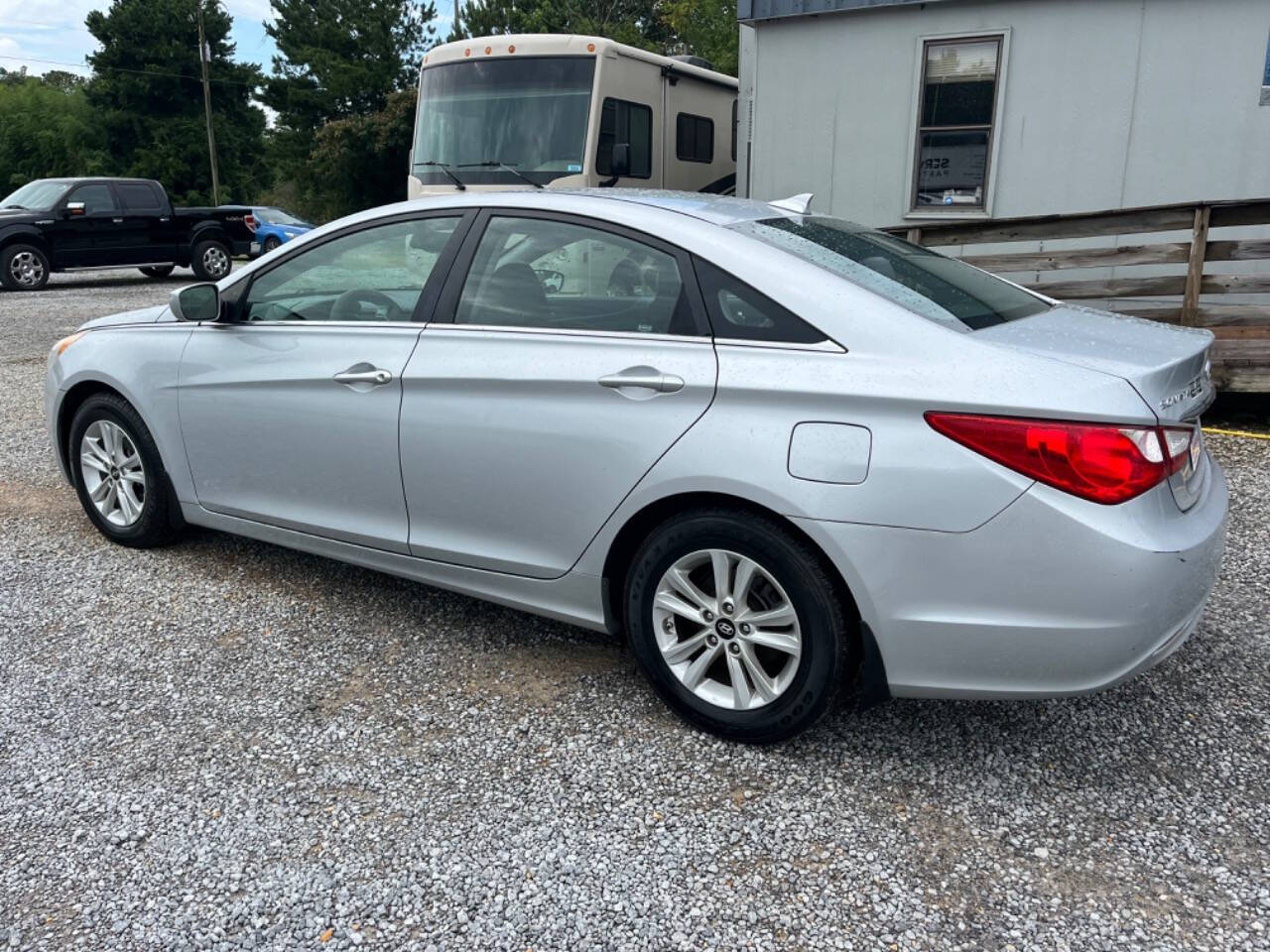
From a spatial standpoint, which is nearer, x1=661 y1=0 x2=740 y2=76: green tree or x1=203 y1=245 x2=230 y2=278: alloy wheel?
x1=203 y1=245 x2=230 y2=278: alloy wheel

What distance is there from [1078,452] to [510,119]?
7980 millimetres

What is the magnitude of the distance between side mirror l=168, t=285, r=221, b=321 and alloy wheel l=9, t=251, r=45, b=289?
14.5m

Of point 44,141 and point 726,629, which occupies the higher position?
point 44,141

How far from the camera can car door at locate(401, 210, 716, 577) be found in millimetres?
2852

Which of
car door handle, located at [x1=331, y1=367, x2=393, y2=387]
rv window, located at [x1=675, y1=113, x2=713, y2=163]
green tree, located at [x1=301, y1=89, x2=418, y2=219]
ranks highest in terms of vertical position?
green tree, located at [x1=301, y1=89, x2=418, y2=219]

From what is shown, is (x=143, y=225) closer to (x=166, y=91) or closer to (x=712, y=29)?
(x=712, y=29)

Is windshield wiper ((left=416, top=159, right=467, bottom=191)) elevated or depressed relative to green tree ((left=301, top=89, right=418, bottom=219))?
depressed

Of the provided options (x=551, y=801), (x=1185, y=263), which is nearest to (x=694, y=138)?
(x=1185, y=263)

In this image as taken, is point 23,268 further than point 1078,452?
Yes

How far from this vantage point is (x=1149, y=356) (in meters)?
2.57

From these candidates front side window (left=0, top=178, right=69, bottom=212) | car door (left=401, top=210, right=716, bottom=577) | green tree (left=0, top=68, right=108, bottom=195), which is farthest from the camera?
green tree (left=0, top=68, right=108, bottom=195)

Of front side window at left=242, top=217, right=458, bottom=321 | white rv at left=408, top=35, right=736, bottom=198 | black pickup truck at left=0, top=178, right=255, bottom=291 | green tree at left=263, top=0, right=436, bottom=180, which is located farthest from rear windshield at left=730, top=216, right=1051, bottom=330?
green tree at left=263, top=0, right=436, bottom=180

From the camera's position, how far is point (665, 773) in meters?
2.78

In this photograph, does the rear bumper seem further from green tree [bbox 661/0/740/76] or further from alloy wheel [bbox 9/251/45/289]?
green tree [bbox 661/0/740/76]
